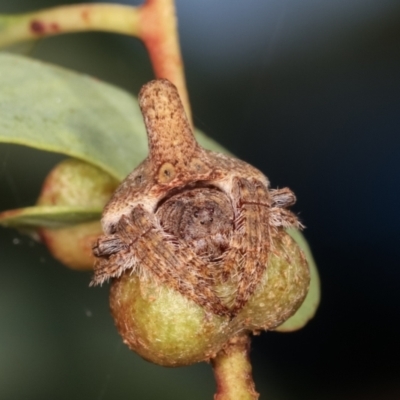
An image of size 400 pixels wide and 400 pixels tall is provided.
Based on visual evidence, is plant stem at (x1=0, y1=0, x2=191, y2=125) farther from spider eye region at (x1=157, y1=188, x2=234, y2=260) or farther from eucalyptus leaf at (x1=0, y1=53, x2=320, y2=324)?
spider eye region at (x1=157, y1=188, x2=234, y2=260)

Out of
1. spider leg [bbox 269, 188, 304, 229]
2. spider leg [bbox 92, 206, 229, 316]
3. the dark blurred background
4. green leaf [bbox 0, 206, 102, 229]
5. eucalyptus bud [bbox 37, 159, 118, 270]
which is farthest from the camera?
A: the dark blurred background

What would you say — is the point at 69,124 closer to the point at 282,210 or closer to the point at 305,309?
the point at 282,210

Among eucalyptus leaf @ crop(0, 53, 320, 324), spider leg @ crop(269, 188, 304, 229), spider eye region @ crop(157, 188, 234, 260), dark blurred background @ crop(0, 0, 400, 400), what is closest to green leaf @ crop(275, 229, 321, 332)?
eucalyptus leaf @ crop(0, 53, 320, 324)

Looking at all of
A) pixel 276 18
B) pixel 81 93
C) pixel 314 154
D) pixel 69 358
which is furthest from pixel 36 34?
pixel 314 154

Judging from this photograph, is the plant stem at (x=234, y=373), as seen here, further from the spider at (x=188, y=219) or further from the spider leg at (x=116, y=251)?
the spider leg at (x=116, y=251)

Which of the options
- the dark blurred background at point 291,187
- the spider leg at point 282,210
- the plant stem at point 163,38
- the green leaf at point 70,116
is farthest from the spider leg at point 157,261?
the dark blurred background at point 291,187

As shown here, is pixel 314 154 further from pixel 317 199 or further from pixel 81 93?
pixel 81 93
